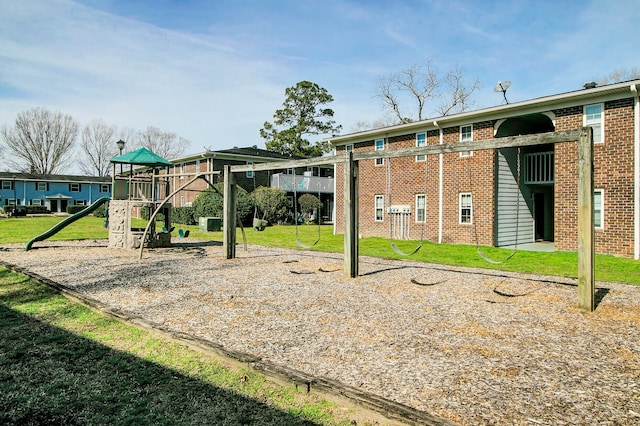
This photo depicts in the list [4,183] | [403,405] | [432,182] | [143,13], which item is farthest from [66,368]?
[4,183]

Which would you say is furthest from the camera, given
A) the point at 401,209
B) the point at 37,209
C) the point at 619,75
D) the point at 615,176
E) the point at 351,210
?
the point at 37,209

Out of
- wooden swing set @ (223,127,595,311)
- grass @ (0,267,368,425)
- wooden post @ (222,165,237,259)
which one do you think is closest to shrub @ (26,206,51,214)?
wooden post @ (222,165,237,259)

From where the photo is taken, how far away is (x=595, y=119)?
44.6ft

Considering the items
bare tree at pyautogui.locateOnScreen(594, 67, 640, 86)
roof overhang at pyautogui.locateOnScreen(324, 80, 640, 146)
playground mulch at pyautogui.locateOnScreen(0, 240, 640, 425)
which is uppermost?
bare tree at pyautogui.locateOnScreen(594, 67, 640, 86)

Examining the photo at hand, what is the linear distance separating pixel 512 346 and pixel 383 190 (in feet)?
51.7

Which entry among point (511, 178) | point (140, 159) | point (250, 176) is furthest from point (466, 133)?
point (250, 176)

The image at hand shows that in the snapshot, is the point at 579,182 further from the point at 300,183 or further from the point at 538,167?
the point at 300,183

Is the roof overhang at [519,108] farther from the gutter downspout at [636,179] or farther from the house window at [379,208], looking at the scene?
the house window at [379,208]

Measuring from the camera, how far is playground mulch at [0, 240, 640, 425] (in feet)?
10.8

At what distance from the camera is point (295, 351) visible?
4297mm

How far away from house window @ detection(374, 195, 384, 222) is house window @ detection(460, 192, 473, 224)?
4072mm

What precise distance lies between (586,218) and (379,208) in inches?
567

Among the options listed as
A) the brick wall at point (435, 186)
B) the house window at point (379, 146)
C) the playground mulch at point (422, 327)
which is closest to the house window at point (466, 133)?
the brick wall at point (435, 186)

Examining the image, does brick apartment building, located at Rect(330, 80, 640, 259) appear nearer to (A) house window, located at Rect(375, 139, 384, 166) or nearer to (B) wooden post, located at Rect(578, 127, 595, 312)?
(A) house window, located at Rect(375, 139, 384, 166)
